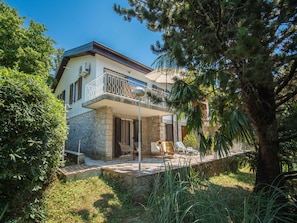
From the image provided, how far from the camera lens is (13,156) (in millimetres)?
3098

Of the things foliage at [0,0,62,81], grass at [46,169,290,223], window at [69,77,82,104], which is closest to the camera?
grass at [46,169,290,223]

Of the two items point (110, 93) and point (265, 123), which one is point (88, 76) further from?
point (265, 123)

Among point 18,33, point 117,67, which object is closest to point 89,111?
point 117,67

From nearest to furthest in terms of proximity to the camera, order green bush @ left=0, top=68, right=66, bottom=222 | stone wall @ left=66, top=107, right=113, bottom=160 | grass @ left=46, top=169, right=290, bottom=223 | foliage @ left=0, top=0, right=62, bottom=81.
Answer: grass @ left=46, top=169, right=290, bottom=223 < green bush @ left=0, top=68, right=66, bottom=222 < stone wall @ left=66, top=107, right=113, bottom=160 < foliage @ left=0, top=0, right=62, bottom=81

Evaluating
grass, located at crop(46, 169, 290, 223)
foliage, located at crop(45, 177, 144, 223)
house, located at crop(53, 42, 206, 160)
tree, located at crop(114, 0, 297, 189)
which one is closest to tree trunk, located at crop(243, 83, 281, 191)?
tree, located at crop(114, 0, 297, 189)

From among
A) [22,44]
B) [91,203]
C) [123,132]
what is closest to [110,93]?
[123,132]

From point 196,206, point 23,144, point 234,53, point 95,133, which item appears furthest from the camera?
point 95,133

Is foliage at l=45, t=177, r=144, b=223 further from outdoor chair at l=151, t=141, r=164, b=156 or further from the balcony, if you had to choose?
outdoor chair at l=151, t=141, r=164, b=156

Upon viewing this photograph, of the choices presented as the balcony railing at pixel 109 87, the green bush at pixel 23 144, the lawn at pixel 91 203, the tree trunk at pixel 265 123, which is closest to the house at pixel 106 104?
the balcony railing at pixel 109 87

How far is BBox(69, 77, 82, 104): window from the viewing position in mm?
12347

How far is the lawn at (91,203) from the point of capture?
14.0ft

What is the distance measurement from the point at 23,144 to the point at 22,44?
9.96 m

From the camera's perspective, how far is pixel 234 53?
3.21 metres

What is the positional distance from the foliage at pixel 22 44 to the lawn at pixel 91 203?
7593 mm
